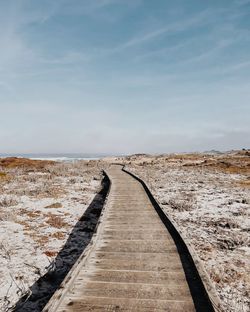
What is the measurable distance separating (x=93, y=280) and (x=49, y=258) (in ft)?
11.3

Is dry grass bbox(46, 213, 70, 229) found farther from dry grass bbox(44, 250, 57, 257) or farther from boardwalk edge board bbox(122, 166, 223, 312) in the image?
boardwalk edge board bbox(122, 166, 223, 312)

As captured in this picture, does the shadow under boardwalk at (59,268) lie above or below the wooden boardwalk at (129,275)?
below

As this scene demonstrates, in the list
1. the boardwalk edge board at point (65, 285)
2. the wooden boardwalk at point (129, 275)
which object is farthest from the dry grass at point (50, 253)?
the boardwalk edge board at point (65, 285)

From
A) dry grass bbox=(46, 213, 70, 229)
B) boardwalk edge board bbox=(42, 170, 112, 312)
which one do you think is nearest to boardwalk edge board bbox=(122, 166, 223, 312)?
boardwalk edge board bbox=(42, 170, 112, 312)

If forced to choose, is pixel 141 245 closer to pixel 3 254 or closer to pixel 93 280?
pixel 93 280

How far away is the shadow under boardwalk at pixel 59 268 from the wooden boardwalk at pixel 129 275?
3.52 feet

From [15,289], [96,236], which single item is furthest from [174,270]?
[15,289]

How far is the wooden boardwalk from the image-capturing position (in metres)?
5.56

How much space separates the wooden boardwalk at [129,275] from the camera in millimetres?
5559

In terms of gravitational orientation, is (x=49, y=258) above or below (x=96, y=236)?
below

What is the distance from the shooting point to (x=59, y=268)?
891 cm

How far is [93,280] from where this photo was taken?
21.4ft

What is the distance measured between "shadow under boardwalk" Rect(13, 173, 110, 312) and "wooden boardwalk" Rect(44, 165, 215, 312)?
3.52 feet

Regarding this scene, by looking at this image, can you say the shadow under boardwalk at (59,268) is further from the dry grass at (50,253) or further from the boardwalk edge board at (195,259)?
the boardwalk edge board at (195,259)
